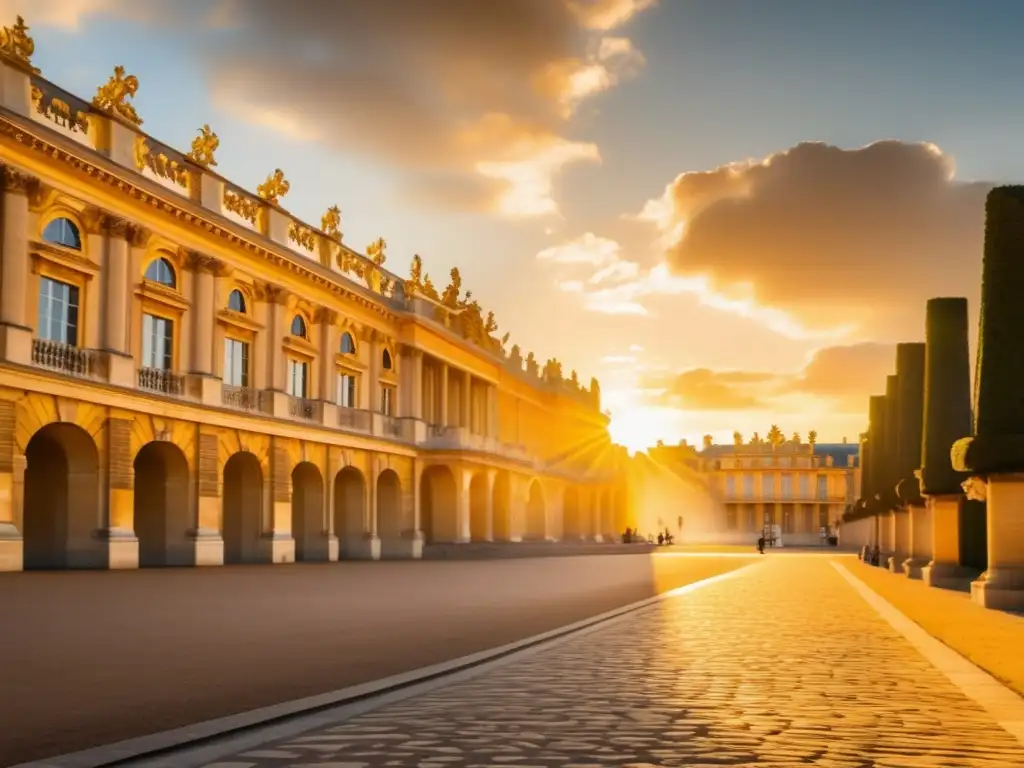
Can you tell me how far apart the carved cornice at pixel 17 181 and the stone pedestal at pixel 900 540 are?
31113mm

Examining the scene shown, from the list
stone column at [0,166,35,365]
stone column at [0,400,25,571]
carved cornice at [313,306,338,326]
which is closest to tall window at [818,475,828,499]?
carved cornice at [313,306,338,326]

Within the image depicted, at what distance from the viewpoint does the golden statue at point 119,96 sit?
42.6 metres

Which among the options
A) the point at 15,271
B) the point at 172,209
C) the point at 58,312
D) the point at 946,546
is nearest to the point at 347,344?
the point at 172,209

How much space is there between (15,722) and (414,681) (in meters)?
3.99

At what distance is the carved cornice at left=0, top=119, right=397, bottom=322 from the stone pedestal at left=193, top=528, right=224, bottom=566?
37.7 ft

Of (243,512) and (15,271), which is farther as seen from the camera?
(243,512)

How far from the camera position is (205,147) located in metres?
49.3

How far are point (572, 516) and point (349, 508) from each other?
52469mm

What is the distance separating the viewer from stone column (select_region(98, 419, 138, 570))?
39.9m

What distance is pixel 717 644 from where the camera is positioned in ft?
54.5

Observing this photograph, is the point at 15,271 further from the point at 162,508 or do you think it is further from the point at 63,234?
the point at 162,508

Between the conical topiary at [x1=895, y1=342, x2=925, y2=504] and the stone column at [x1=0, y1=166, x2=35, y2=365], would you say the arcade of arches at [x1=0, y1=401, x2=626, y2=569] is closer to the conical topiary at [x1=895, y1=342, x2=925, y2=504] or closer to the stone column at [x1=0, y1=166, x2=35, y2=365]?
the stone column at [x1=0, y1=166, x2=35, y2=365]

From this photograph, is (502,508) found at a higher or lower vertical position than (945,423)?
lower

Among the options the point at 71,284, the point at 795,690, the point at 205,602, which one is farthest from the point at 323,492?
the point at 795,690
